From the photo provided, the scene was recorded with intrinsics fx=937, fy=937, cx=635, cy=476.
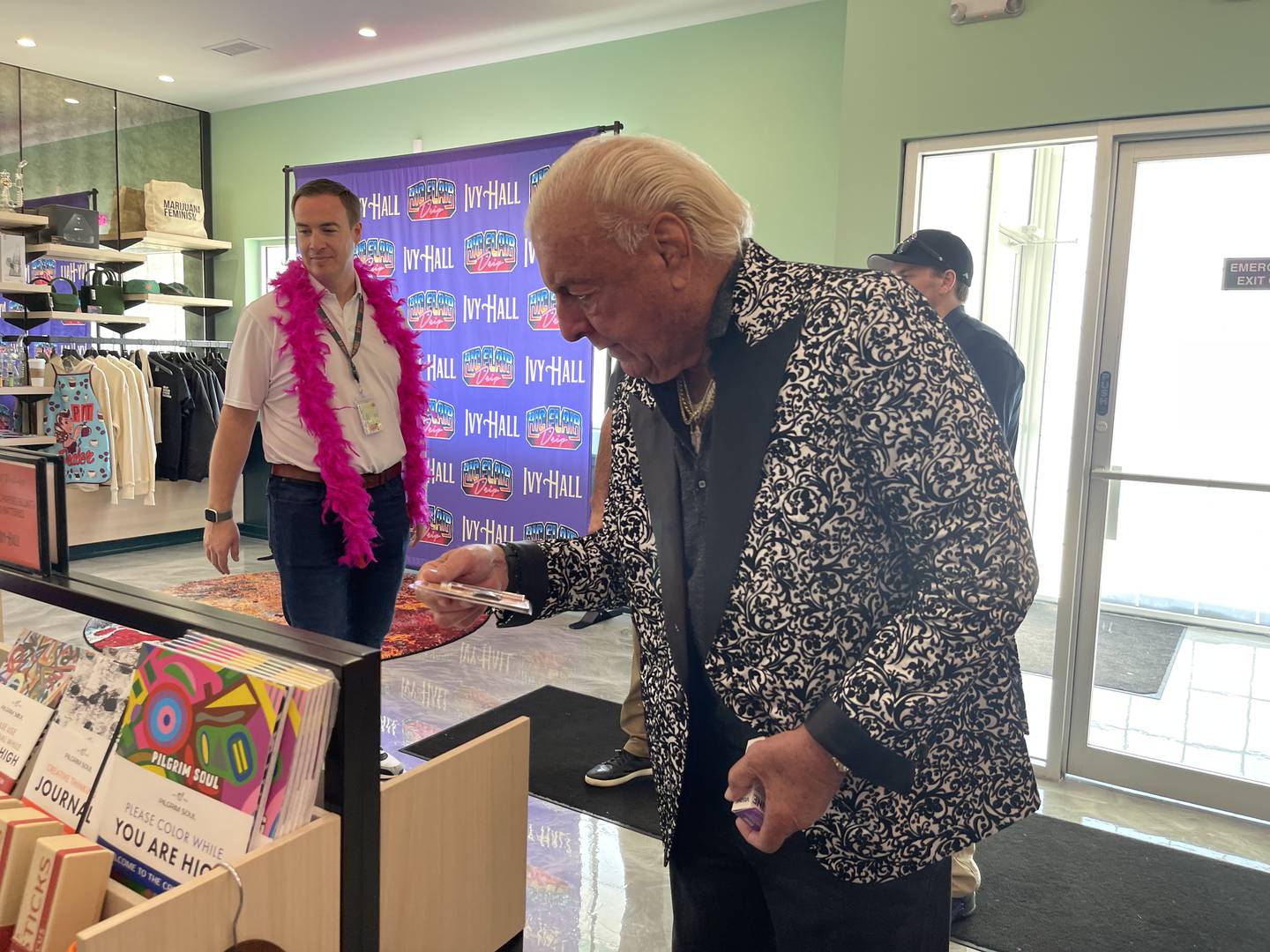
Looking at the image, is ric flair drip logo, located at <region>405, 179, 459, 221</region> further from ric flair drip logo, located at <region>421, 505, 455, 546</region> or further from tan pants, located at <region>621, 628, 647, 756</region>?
tan pants, located at <region>621, 628, 647, 756</region>

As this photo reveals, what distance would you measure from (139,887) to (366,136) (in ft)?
20.1

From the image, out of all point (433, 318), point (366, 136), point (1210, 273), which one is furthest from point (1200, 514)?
point (366, 136)

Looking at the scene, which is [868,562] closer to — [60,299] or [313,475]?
[313,475]

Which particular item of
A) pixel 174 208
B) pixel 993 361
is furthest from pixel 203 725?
pixel 174 208

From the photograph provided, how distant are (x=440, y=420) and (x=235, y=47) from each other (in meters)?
2.53

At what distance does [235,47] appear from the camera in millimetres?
5594

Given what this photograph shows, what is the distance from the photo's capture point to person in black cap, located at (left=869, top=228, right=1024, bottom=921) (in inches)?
95.3

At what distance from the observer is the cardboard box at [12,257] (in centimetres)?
552

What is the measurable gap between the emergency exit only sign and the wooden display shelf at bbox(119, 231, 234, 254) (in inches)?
249

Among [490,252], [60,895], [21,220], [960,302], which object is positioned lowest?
[60,895]

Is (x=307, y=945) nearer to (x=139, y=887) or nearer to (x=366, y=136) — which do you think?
(x=139, y=887)

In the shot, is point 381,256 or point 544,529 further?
point 381,256

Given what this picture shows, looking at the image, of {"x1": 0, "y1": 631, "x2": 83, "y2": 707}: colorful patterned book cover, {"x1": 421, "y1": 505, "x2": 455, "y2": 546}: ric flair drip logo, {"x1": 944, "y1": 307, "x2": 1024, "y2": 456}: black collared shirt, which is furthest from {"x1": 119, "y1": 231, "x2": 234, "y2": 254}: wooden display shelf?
{"x1": 0, "y1": 631, "x2": 83, "y2": 707}: colorful patterned book cover

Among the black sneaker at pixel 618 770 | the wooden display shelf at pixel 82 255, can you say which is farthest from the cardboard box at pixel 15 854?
the wooden display shelf at pixel 82 255
